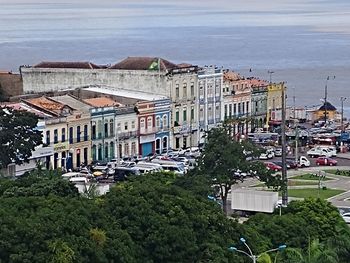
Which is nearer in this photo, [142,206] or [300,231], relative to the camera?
[142,206]

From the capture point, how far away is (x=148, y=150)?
180 feet

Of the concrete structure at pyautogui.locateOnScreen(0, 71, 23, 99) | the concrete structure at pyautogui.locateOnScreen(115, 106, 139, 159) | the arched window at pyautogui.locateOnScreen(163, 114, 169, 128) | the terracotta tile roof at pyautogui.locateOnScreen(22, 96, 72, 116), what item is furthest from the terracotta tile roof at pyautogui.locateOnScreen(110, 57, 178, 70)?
the terracotta tile roof at pyautogui.locateOnScreen(22, 96, 72, 116)

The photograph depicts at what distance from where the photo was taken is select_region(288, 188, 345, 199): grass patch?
1667 inches

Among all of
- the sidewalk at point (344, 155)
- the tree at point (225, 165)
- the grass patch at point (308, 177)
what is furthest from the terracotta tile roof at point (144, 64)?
the tree at point (225, 165)

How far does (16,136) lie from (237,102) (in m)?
23.2

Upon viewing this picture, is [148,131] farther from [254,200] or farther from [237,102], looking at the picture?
[254,200]

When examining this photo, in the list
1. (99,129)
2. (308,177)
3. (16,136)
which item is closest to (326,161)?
(308,177)

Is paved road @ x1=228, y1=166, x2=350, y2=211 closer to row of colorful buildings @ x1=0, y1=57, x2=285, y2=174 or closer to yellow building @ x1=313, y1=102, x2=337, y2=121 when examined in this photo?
row of colorful buildings @ x1=0, y1=57, x2=285, y2=174

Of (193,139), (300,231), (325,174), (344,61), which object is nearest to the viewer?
(300,231)

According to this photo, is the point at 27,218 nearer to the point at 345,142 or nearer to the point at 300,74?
the point at 345,142

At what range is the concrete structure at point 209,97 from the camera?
2336 inches

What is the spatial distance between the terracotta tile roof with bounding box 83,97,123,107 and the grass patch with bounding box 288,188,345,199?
1180 centimetres

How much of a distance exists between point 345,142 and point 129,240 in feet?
123

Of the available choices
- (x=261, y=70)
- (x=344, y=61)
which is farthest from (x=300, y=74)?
(x=344, y=61)
